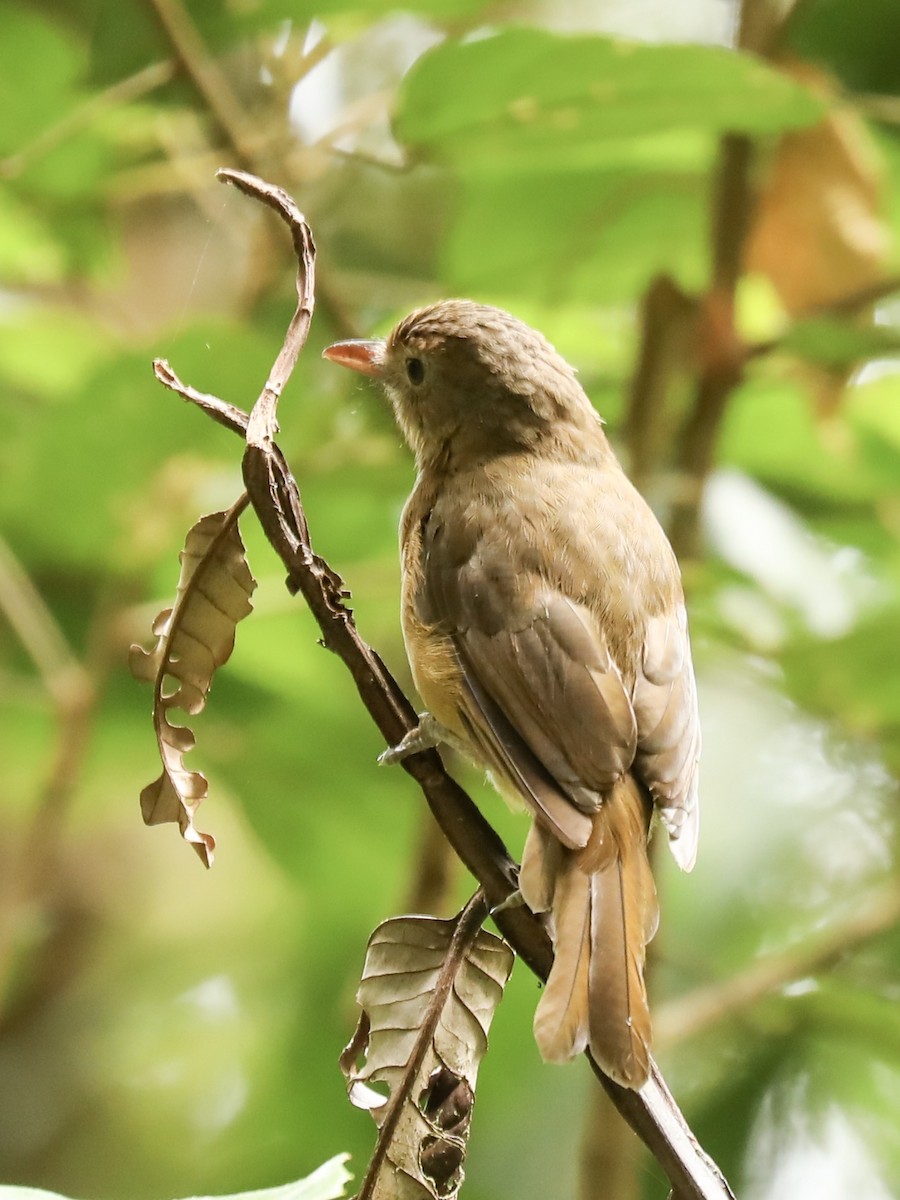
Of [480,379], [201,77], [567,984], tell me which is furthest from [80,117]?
[567,984]

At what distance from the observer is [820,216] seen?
10.2 ft

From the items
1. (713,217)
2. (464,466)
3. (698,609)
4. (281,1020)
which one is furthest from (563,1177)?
(713,217)

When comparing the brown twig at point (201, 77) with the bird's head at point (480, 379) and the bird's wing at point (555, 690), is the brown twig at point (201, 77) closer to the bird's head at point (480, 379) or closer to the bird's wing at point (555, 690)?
the bird's head at point (480, 379)

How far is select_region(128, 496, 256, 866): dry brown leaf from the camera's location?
4.35 ft

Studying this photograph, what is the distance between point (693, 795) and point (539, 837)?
0.98ft

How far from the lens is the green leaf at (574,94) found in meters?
2.40

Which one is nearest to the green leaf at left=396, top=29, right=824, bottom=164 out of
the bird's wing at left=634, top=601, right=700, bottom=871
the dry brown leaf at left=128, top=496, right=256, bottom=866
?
the bird's wing at left=634, top=601, right=700, bottom=871

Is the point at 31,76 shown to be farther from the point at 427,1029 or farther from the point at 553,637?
the point at 427,1029

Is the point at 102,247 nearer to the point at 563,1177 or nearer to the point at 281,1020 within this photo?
the point at 281,1020

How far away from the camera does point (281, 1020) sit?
3484mm

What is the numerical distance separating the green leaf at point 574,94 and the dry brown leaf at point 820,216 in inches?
23.7

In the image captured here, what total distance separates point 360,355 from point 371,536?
0.58 metres

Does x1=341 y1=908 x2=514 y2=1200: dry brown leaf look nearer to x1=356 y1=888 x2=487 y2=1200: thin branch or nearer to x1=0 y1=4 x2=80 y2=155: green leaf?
x1=356 y1=888 x2=487 y2=1200: thin branch

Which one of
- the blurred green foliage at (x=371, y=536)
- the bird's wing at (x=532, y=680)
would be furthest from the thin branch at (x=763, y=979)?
the bird's wing at (x=532, y=680)
